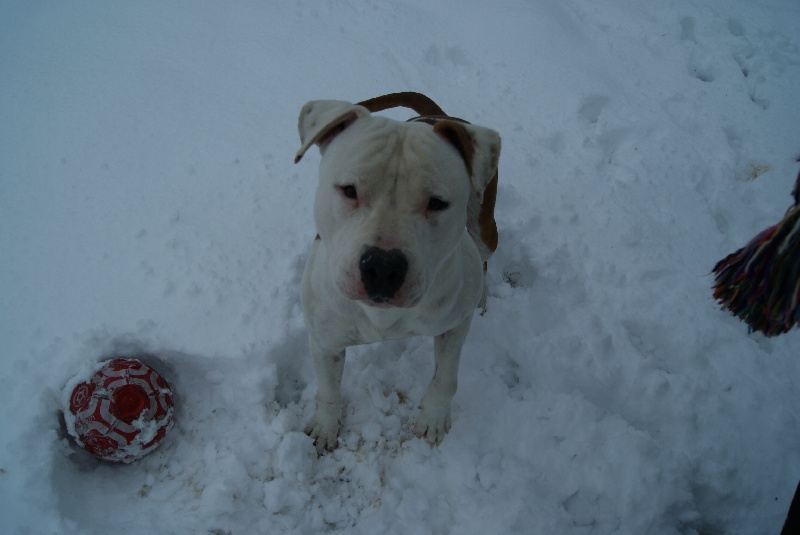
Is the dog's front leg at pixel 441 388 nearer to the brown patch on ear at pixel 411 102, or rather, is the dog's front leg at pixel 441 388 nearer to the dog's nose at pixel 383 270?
the dog's nose at pixel 383 270

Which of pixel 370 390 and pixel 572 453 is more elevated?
pixel 572 453

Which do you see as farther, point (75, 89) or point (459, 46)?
point (459, 46)

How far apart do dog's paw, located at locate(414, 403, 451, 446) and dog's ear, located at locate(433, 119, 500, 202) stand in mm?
1315

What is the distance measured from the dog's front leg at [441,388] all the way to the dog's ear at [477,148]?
81 cm

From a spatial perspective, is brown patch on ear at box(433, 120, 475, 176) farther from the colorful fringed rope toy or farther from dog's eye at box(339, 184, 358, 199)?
the colorful fringed rope toy

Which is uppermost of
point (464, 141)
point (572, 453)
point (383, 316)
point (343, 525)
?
point (464, 141)

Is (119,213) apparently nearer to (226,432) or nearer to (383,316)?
(226,432)

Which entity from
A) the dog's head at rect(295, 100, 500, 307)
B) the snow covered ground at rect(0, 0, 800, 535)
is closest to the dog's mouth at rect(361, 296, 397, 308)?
the dog's head at rect(295, 100, 500, 307)

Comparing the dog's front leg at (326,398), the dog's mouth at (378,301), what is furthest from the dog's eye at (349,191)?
the dog's front leg at (326,398)

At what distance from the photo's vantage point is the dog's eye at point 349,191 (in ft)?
5.50

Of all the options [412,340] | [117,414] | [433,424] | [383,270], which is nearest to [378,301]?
Result: [383,270]

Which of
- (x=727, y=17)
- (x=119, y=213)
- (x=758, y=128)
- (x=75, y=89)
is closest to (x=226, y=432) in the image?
(x=119, y=213)

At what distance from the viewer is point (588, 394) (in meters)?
2.78

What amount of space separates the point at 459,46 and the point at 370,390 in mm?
3551
